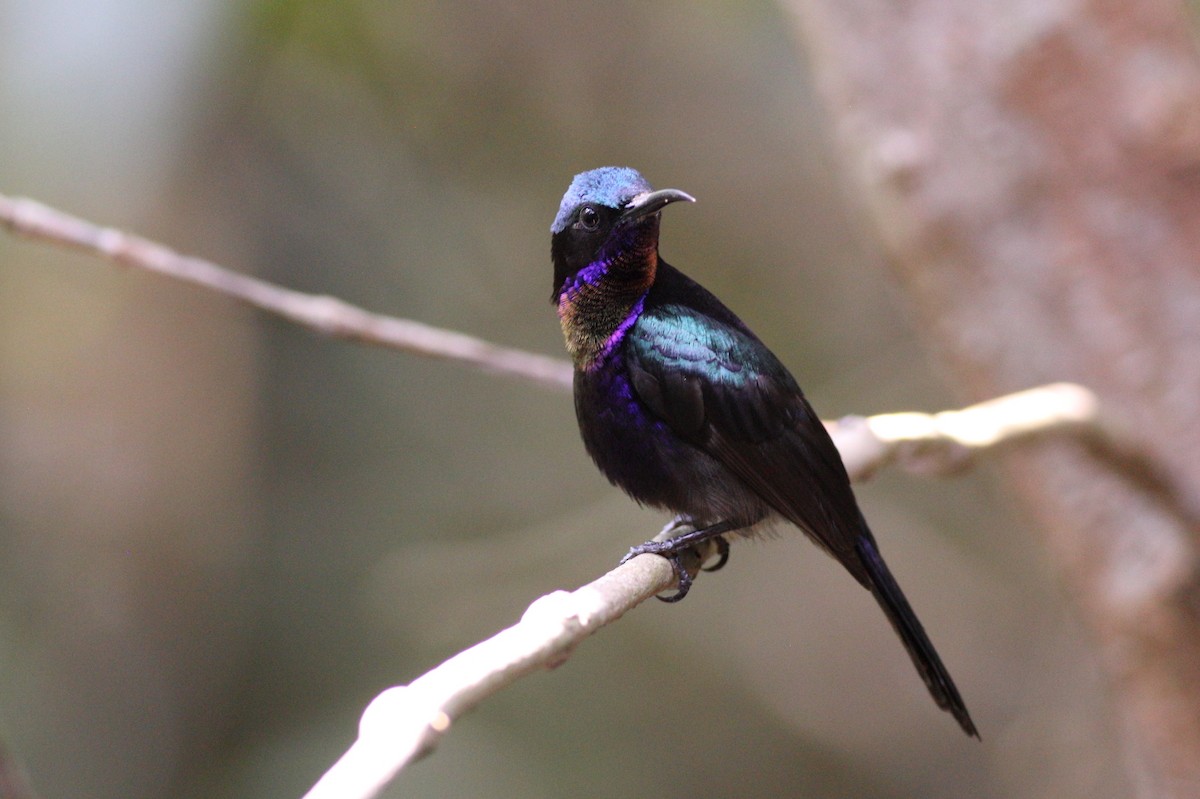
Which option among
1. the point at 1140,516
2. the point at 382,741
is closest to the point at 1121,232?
the point at 1140,516

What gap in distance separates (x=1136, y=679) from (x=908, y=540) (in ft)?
10.2

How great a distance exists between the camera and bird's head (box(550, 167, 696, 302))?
105 inches

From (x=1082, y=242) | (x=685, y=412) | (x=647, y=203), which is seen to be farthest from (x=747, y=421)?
(x=1082, y=242)

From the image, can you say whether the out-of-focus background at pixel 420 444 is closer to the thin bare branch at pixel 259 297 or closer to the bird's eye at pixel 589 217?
the thin bare branch at pixel 259 297

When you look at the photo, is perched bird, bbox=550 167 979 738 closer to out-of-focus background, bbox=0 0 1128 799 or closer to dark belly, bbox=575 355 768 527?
dark belly, bbox=575 355 768 527

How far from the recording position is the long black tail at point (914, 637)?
268 cm

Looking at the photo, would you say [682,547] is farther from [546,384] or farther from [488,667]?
[488,667]

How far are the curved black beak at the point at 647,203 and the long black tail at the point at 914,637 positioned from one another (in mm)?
868

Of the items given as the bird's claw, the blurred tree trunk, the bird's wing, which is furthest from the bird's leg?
the blurred tree trunk

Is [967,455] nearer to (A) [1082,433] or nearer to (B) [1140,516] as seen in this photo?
(A) [1082,433]

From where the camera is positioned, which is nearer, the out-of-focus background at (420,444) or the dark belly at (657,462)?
the dark belly at (657,462)

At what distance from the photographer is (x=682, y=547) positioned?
8.55 feet

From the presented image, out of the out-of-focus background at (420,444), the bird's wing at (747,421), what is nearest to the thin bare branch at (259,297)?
the bird's wing at (747,421)

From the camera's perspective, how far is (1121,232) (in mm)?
3525
